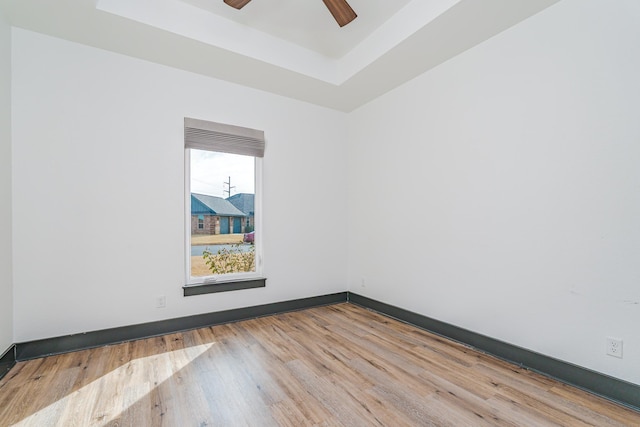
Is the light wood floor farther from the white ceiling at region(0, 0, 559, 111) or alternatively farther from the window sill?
the white ceiling at region(0, 0, 559, 111)

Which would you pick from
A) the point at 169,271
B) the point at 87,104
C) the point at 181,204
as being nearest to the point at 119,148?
the point at 87,104

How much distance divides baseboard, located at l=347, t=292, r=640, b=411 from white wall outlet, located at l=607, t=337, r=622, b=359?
0.15 meters

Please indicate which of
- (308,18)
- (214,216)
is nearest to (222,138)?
(214,216)

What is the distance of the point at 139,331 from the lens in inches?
105

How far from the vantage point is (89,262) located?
2518mm

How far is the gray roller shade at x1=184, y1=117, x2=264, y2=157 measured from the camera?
295 centimetres

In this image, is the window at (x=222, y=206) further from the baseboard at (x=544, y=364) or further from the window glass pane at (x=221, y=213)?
the baseboard at (x=544, y=364)

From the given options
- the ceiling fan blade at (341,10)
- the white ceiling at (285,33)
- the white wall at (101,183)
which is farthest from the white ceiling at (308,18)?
the white wall at (101,183)

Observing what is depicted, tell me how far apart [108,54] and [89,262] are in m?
1.84

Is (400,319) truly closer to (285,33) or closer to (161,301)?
(161,301)

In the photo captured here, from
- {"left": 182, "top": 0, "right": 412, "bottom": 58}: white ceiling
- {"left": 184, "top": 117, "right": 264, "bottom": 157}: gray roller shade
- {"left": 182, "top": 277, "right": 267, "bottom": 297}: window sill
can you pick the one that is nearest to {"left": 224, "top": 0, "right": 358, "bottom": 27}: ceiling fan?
{"left": 182, "top": 0, "right": 412, "bottom": 58}: white ceiling

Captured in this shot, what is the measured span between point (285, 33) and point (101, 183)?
2.19 metres

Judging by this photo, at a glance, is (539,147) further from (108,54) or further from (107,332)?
(107,332)

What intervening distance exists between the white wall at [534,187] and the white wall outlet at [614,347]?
0.10 ft
